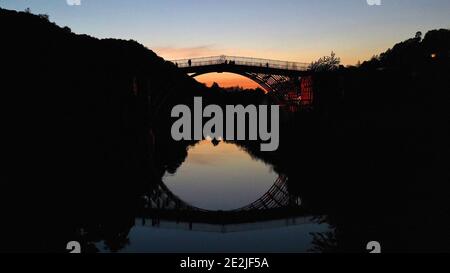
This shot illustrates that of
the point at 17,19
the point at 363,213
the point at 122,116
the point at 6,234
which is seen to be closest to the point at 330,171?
the point at 363,213

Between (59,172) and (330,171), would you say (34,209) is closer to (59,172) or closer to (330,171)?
(59,172)

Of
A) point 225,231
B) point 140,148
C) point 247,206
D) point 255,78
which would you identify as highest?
point 255,78

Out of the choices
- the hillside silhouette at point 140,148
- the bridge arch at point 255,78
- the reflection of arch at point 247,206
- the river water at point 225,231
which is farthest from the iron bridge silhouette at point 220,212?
the bridge arch at point 255,78

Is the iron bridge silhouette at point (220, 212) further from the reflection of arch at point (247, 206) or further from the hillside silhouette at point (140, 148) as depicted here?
the hillside silhouette at point (140, 148)

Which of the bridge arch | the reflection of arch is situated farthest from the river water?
the bridge arch

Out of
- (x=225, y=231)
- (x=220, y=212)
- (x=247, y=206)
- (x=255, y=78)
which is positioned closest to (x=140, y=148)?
(x=255, y=78)

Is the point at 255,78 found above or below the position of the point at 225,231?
above

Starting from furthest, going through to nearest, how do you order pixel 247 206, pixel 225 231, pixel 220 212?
pixel 247 206 < pixel 220 212 < pixel 225 231

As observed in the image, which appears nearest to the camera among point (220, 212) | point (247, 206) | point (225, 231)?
point (225, 231)

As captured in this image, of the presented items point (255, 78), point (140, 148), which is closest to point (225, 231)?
point (140, 148)

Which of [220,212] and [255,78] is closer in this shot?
[220,212]

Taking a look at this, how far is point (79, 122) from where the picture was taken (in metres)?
38.2

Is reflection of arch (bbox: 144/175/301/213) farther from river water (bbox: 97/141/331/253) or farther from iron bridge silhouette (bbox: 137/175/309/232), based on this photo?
river water (bbox: 97/141/331/253)

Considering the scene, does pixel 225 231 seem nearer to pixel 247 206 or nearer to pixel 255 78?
pixel 247 206
